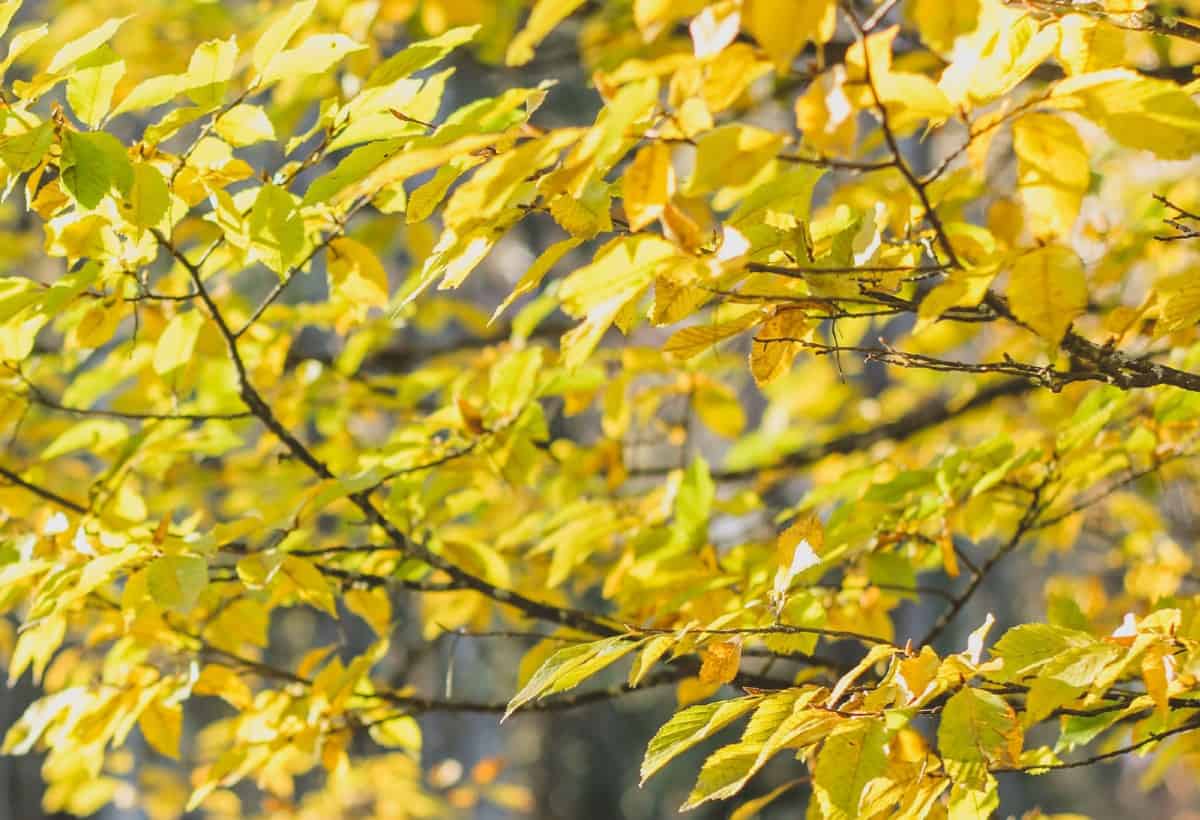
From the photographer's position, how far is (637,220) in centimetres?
68

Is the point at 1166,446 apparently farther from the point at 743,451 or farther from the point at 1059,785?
the point at 1059,785

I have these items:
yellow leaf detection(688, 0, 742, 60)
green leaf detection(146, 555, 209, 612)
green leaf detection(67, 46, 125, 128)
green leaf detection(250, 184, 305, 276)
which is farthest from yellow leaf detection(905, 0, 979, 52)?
green leaf detection(146, 555, 209, 612)

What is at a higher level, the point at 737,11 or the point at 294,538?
the point at 737,11

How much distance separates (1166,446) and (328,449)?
127 cm

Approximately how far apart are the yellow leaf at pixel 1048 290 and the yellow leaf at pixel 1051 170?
2 centimetres

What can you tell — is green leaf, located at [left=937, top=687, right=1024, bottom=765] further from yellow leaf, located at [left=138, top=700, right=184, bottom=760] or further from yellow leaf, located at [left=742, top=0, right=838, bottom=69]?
yellow leaf, located at [left=138, top=700, right=184, bottom=760]

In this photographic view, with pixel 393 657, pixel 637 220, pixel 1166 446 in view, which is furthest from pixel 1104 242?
pixel 393 657

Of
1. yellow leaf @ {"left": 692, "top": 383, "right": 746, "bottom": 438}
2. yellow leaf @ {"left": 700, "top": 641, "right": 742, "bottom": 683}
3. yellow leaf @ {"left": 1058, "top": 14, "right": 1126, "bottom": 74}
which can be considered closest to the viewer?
yellow leaf @ {"left": 1058, "top": 14, "right": 1126, "bottom": 74}

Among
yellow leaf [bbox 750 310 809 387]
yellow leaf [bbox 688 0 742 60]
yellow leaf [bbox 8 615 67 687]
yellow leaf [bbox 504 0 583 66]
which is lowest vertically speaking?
yellow leaf [bbox 8 615 67 687]

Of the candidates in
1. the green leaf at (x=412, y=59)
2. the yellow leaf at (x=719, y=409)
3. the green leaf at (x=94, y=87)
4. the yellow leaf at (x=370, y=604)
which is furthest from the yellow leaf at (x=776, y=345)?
the yellow leaf at (x=719, y=409)

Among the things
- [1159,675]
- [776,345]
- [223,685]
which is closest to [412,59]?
[776,345]

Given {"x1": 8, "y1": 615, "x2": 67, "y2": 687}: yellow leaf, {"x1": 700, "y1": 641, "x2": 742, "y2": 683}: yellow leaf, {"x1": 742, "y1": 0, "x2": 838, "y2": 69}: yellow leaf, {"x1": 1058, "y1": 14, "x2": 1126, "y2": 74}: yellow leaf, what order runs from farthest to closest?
{"x1": 8, "y1": 615, "x2": 67, "y2": 687}: yellow leaf → {"x1": 700, "y1": 641, "x2": 742, "y2": 683}: yellow leaf → {"x1": 1058, "y1": 14, "x2": 1126, "y2": 74}: yellow leaf → {"x1": 742, "y1": 0, "x2": 838, "y2": 69}: yellow leaf

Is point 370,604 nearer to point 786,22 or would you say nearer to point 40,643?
point 40,643

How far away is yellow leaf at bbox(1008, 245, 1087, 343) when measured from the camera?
65 centimetres
